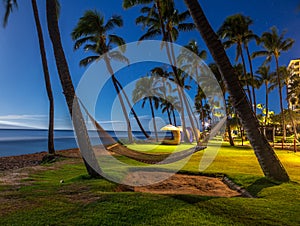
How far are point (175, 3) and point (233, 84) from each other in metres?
14.4

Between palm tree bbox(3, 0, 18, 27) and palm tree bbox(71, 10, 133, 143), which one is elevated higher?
palm tree bbox(71, 10, 133, 143)

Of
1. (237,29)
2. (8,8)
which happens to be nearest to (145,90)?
(237,29)

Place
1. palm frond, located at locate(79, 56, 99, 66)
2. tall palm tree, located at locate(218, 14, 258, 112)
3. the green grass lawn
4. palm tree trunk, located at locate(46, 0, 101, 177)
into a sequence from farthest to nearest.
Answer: palm frond, located at locate(79, 56, 99, 66) → tall palm tree, located at locate(218, 14, 258, 112) → palm tree trunk, located at locate(46, 0, 101, 177) → the green grass lawn

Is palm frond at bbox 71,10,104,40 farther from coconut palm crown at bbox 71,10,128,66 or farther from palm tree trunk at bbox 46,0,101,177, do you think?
palm tree trunk at bbox 46,0,101,177

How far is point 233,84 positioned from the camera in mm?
5102

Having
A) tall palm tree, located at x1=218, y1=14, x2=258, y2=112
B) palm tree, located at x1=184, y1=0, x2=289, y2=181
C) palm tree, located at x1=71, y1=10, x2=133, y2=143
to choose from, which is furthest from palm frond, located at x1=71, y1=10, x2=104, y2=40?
palm tree, located at x1=184, y1=0, x2=289, y2=181

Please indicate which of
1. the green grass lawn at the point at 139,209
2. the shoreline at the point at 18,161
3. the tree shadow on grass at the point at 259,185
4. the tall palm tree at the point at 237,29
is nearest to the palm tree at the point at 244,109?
the tree shadow on grass at the point at 259,185

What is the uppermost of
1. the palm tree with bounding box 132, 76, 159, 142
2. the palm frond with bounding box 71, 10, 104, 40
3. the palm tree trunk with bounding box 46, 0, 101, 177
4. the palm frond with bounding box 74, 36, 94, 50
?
the palm frond with bounding box 71, 10, 104, 40

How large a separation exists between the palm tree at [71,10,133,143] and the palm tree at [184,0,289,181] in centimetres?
1309

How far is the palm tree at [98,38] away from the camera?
17828mm

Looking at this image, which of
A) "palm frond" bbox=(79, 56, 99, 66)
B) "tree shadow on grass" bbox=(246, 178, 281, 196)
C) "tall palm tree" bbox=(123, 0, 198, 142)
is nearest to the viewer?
"tree shadow on grass" bbox=(246, 178, 281, 196)

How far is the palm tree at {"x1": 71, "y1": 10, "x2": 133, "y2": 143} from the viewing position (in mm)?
17828

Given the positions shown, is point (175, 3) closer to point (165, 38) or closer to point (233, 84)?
point (165, 38)

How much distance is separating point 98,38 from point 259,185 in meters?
17.5
